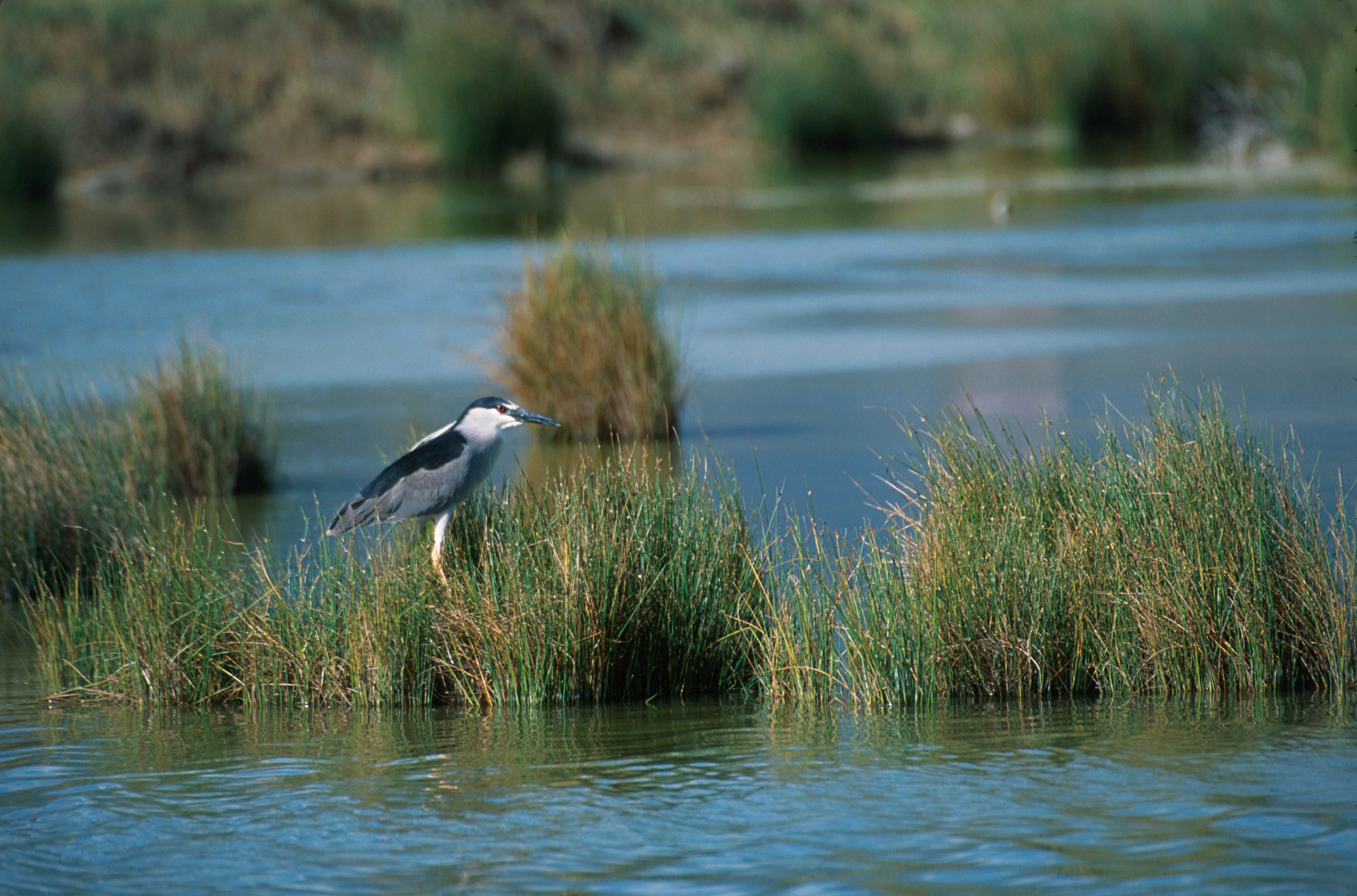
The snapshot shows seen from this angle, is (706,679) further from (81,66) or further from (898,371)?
(81,66)

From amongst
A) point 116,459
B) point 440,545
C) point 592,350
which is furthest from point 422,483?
point 592,350

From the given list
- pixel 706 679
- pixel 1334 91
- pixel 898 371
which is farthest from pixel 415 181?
pixel 706 679

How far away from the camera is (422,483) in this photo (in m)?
5.82

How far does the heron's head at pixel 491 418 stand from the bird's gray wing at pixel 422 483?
0.27 ft

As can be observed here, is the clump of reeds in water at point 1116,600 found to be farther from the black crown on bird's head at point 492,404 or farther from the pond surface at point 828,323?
the black crown on bird's head at point 492,404

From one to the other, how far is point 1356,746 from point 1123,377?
6842 mm

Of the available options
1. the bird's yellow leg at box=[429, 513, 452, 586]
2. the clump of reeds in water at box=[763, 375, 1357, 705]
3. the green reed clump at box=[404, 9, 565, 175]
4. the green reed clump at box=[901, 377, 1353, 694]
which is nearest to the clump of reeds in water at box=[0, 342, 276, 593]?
the bird's yellow leg at box=[429, 513, 452, 586]

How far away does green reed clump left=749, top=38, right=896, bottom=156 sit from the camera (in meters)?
35.9

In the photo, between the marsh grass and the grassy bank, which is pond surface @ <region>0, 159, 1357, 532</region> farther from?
the marsh grass

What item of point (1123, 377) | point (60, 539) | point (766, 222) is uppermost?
point (766, 222)

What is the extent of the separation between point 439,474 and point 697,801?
5.64 feet

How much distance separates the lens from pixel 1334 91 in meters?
23.7

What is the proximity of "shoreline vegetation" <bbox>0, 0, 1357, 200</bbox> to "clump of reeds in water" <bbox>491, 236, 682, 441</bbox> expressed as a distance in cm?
1822

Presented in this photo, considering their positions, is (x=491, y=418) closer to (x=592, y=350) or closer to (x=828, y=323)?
(x=592, y=350)
